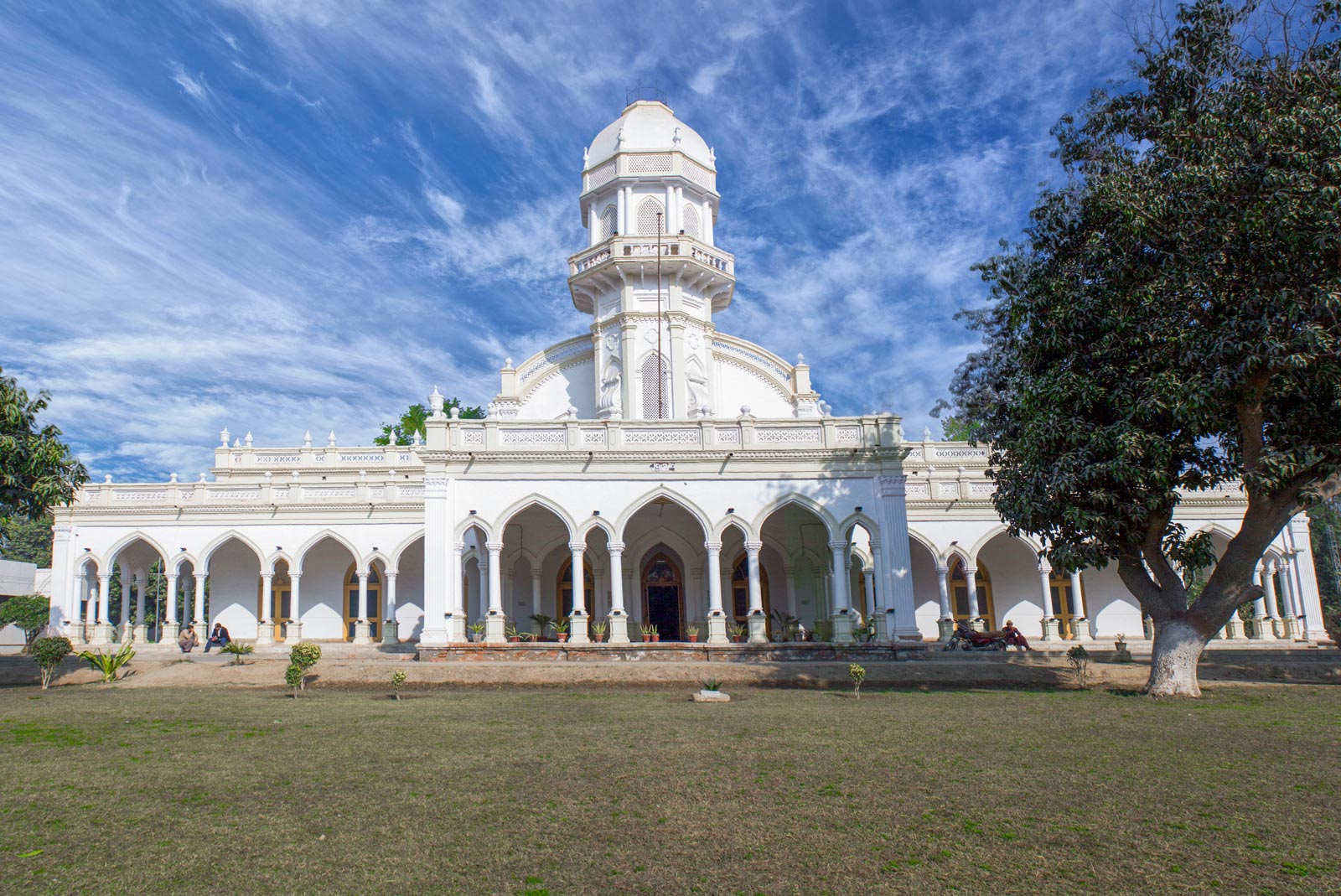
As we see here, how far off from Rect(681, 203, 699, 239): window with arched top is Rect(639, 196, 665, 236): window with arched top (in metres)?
0.90

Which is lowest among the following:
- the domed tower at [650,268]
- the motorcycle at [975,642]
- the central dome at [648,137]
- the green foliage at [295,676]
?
the motorcycle at [975,642]

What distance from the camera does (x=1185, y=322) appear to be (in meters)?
14.0

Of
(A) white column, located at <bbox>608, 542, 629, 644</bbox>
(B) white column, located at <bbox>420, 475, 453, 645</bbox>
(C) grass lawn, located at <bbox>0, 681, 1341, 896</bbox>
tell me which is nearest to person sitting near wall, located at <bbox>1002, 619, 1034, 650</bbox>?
(A) white column, located at <bbox>608, 542, 629, 644</bbox>

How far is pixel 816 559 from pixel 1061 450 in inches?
419

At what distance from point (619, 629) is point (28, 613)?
2226 cm

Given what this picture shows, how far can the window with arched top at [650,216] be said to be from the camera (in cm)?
3002

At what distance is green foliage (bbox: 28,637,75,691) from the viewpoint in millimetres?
16609

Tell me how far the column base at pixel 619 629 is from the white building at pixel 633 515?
0.15 feet

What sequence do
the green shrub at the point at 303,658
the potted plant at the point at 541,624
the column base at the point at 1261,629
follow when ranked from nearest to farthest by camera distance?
the green shrub at the point at 303,658
the potted plant at the point at 541,624
the column base at the point at 1261,629

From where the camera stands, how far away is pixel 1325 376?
1288 centimetres

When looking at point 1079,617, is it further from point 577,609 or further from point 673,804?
point 673,804

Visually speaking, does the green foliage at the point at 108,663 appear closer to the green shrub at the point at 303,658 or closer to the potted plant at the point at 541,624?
the green shrub at the point at 303,658

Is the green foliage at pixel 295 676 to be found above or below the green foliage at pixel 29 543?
below

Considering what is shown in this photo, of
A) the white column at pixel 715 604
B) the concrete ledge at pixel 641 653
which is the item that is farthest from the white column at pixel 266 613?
the white column at pixel 715 604
